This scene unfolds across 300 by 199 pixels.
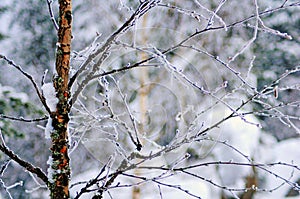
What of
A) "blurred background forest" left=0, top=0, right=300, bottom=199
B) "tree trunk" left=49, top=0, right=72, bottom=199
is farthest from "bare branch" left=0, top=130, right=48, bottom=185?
"blurred background forest" left=0, top=0, right=300, bottom=199

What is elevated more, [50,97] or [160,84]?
[160,84]

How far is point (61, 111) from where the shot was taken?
0.96 m

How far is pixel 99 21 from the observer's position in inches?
174

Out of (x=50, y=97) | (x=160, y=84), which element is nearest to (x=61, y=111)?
(x=50, y=97)

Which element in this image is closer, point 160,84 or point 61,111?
point 61,111

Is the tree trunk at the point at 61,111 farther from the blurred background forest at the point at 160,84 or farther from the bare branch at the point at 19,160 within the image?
the blurred background forest at the point at 160,84

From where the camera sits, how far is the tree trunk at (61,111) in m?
0.96

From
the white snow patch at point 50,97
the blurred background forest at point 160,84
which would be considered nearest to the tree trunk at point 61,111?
the white snow patch at point 50,97

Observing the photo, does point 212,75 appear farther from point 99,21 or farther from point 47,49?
point 47,49

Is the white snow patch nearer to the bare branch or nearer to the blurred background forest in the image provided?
the bare branch

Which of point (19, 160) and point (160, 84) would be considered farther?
point (160, 84)

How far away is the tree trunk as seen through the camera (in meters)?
0.96

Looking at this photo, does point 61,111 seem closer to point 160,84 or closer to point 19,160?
point 19,160

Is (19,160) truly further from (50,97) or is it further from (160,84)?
(160,84)
